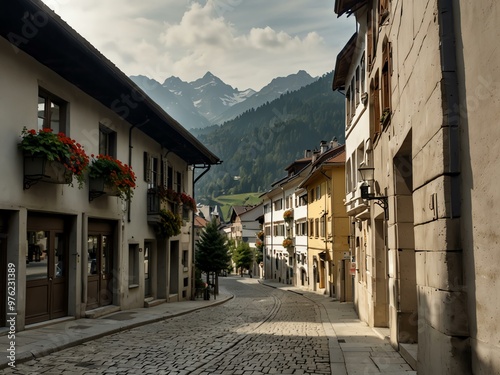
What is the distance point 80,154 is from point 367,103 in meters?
7.91

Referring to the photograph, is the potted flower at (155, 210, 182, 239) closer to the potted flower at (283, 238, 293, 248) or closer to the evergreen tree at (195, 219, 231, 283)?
the evergreen tree at (195, 219, 231, 283)

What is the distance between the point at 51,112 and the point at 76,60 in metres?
1.42

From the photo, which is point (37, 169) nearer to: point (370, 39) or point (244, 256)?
point (370, 39)

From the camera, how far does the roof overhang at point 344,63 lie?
18.8m

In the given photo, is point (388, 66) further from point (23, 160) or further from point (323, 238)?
point (323, 238)

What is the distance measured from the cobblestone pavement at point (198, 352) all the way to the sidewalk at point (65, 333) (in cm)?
17

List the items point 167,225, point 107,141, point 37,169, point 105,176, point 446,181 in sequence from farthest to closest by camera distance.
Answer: point 167,225
point 107,141
point 105,176
point 37,169
point 446,181

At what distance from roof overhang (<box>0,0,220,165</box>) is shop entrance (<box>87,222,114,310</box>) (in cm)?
371

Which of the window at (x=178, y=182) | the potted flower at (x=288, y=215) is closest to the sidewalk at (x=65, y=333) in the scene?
the window at (x=178, y=182)

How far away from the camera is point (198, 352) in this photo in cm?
1063

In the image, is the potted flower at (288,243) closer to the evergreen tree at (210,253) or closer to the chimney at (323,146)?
the chimney at (323,146)

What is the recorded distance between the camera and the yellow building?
30.8m

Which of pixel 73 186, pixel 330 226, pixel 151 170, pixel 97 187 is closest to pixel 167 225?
pixel 151 170

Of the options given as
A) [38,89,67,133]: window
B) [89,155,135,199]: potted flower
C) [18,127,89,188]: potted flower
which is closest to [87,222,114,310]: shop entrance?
[89,155,135,199]: potted flower
